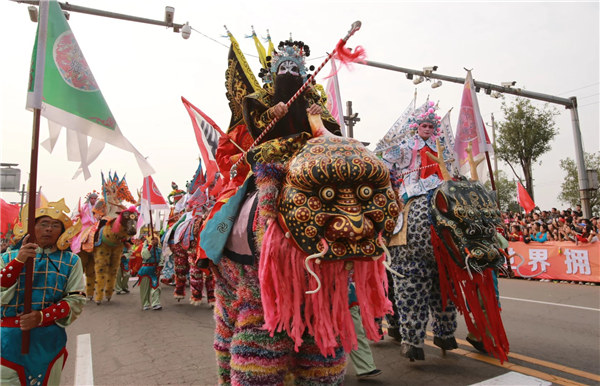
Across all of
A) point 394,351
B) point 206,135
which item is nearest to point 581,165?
point 394,351

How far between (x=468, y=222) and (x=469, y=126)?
3.23 metres

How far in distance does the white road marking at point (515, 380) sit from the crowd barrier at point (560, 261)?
6.53 meters

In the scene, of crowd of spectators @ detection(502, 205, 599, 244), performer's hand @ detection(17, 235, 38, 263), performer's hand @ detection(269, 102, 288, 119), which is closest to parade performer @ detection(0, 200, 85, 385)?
performer's hand @ detection(17, 235, 38, 263)

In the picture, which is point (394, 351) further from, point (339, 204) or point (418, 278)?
point (339, 204)

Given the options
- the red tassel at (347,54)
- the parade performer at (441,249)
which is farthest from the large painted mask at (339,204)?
the parade performer at (441,249)

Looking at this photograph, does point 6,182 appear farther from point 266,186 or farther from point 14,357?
point 266,186

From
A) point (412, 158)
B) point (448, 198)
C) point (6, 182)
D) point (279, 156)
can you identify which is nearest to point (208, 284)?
point (412, 158)

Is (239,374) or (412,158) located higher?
(412,158)

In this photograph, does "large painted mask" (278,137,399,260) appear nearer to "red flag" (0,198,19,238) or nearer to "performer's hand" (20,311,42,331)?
"performer's hand" (20,311,42,331)

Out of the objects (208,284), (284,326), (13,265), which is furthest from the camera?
(208,284)

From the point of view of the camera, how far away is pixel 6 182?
39.9 feet

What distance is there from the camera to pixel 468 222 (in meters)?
3.81

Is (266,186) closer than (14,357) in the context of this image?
Yes

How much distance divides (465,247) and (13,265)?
383 centimetres
